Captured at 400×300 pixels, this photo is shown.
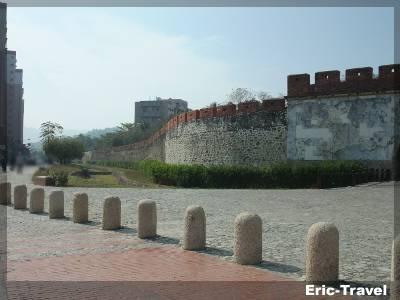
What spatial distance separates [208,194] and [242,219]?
996 centimetres

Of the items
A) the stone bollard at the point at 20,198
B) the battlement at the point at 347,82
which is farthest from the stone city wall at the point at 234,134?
the stone bollard at the point at 20,198

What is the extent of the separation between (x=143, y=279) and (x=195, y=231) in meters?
1.79

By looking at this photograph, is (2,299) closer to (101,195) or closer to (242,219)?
(242,219)

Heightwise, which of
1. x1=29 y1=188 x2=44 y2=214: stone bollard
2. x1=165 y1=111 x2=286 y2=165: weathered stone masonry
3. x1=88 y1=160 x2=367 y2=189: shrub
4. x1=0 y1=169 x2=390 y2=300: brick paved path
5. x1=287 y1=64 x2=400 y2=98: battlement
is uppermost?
x1=287 y1=64 x2=400 y2=98: battlement

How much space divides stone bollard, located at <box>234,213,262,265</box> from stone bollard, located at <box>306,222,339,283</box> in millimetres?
1030

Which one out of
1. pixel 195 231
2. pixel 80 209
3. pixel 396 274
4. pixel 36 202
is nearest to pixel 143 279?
pixel 195 231

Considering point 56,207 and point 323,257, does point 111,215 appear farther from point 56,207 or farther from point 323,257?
point 323,257

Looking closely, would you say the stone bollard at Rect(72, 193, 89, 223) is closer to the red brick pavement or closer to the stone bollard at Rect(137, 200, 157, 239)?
the stone bollard at Rect(137, 200, 157, 239)

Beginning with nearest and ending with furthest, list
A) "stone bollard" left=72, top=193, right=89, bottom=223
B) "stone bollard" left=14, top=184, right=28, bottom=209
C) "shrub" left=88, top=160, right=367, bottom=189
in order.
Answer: "stone bollard" left=72, top=193, right=89, bottom=223
"stone bollard" left=14, top=184, right=28, bottom=209
"shrub" left=88, top=160, right=367, bottom=189

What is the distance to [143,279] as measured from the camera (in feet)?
17.5

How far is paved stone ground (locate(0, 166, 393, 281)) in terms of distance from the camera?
620 centimetres

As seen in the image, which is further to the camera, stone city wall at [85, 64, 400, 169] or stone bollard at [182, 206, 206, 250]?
stone city wall at [85, 64, 400, 169]

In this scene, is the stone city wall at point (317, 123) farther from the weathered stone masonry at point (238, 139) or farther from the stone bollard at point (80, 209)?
the stone bollard at point (80, 209)

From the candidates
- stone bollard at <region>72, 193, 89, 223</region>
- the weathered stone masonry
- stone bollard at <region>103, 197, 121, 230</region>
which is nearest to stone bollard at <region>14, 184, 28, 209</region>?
stone bollard at <region>72, 193, 89, 223</region>
